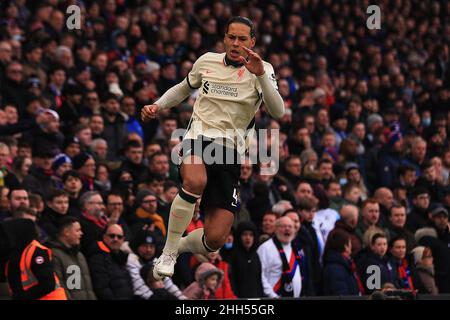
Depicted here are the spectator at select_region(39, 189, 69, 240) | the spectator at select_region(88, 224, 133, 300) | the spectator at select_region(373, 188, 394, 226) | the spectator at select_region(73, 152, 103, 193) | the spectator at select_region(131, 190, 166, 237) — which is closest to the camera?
the spectator at select_region(88, 224, 133, 300)

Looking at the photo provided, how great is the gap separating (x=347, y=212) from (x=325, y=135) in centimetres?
341

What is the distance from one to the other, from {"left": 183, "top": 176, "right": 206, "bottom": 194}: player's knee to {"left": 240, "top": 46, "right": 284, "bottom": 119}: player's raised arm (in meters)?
0.84

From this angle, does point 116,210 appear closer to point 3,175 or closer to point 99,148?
point 3,175

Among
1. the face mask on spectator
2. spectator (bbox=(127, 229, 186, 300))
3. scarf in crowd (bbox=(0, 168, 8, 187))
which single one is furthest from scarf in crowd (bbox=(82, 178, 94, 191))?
the face mask on spectator

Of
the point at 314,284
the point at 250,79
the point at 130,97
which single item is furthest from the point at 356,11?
the point at 250,79

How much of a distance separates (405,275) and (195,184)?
212 inches

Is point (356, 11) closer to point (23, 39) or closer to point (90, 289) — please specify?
point (23, 39)

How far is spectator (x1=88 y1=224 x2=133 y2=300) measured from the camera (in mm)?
12289

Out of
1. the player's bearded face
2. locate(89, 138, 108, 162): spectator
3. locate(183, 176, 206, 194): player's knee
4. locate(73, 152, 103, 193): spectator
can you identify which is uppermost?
the player's bearded face

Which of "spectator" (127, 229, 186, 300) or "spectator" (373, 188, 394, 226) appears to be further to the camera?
"spectator" (373, 188, 394, 226)

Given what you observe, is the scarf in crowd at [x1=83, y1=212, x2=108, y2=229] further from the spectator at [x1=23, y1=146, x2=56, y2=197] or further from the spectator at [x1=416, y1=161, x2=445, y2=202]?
the spectator at [x1=416, y1=161, x2=445, y2=202]

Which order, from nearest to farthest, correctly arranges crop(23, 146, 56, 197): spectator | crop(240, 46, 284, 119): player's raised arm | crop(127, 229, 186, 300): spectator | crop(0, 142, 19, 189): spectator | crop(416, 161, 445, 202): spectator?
crop(240, 46, 284, 119): player's raised arm
crop(127, 229, 186, 300): spectator
crop(0, 142, 19, 189): spectator
crop(23, 146, 56, 197): spectator
crop(416, 161, 445, 202): spectator

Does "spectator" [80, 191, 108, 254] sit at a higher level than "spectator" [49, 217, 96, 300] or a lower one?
higher

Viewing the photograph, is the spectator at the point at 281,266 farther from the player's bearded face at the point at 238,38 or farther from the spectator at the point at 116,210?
the player's bearded face at the point at 238,38
